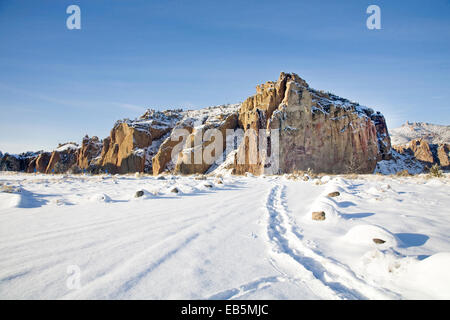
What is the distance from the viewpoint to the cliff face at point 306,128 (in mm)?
26883

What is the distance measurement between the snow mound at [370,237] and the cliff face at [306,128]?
23197mm

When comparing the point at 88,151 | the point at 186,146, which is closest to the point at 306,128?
the point at 186,146

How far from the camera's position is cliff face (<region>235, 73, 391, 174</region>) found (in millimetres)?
26883

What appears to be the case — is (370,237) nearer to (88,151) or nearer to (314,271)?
(314,271)

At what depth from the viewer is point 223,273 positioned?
4.77ft

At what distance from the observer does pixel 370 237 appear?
204cm

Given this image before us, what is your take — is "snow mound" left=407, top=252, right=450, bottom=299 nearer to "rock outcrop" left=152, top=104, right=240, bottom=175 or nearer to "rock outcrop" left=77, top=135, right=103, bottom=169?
"rock outcrop" left=152, top=104, right=240, bottom=175

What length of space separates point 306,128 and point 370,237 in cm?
2912

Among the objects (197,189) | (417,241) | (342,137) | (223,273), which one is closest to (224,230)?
(223,273)

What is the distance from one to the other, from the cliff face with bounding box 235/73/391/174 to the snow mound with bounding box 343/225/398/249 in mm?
23197

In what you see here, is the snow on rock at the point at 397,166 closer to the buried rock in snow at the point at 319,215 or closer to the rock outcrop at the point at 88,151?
the buried rock in snow at the point at 319,215

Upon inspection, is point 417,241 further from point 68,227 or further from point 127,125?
point 127,125
